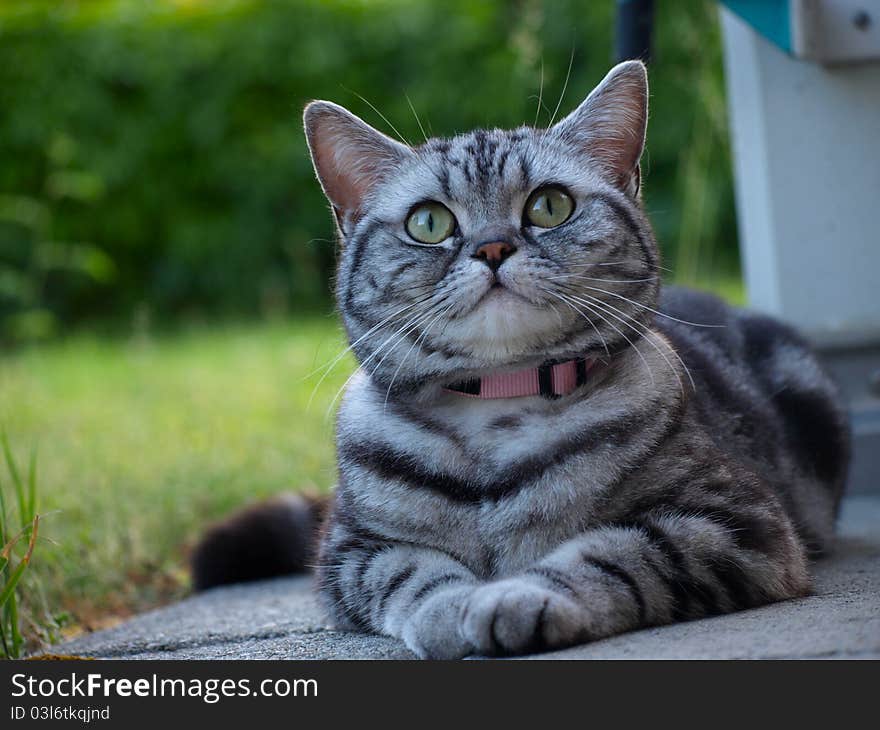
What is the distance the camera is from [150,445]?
14.4ft

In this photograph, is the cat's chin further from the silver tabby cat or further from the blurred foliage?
the blurred foliage

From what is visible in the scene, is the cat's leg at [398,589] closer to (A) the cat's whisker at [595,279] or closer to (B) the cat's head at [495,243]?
(B) the cat's head at [495,243]

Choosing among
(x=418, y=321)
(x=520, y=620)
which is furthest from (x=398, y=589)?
(x=418, y=321)

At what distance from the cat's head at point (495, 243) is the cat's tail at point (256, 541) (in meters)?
0.89

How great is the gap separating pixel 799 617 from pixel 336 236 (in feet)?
3.94

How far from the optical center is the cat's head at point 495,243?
6.22 ft

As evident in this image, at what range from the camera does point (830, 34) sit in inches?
126

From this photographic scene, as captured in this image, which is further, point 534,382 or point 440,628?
point 534,382

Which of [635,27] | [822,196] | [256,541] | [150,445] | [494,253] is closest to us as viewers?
[494,253]

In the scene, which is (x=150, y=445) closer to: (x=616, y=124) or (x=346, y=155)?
(x=346, y=155)

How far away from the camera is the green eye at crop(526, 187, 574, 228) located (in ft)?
6.52

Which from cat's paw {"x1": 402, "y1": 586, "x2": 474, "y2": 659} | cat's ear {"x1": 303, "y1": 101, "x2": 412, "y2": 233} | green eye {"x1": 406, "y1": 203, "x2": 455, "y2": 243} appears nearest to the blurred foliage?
cat's ear {"x1": 303, "y1": 101, "x2": 412, "y2": 233}

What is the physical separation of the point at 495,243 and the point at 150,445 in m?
2.85
